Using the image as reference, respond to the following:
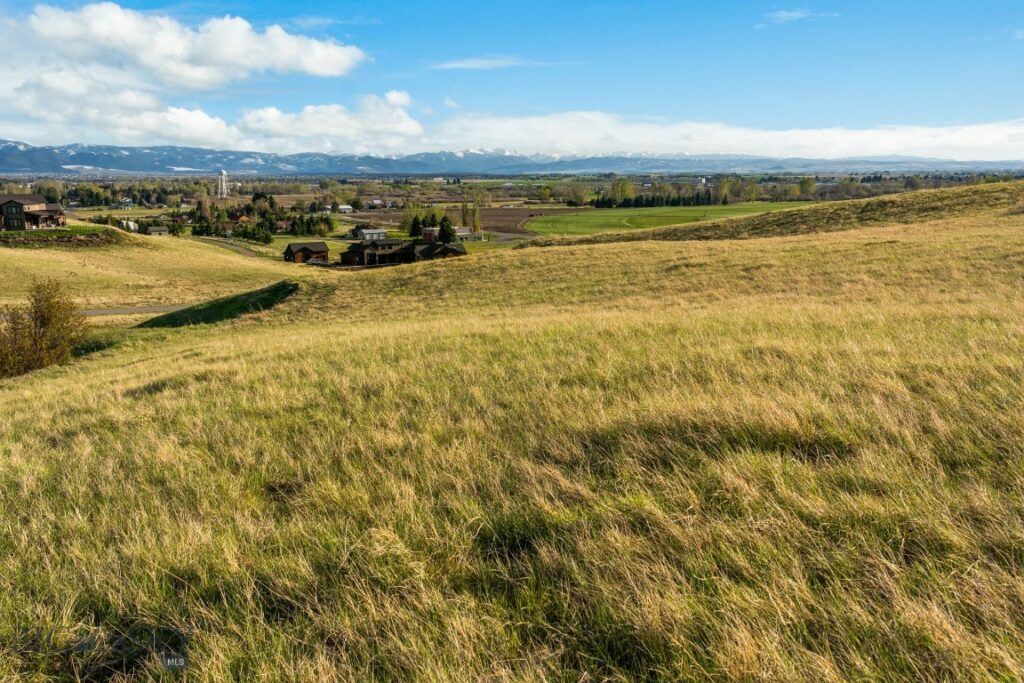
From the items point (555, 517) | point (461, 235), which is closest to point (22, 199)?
point (461, 235)

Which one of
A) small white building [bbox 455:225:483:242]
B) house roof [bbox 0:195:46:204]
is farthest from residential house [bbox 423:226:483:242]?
house roof [bbox 0:195:46:204]

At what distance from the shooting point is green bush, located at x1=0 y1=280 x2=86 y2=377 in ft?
73.3

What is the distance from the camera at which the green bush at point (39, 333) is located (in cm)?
2234

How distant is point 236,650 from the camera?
301 centimetres

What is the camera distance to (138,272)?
6738 cm

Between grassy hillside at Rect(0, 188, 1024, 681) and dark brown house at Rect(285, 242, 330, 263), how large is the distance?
8637 centimetres

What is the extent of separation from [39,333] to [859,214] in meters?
54.1

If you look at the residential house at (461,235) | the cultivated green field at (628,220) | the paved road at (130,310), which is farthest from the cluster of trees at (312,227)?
the paved road at (130,310)

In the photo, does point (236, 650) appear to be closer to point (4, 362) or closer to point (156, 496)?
point (156, 496)

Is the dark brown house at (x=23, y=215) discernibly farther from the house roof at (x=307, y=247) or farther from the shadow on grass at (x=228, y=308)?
the shadow on grass at (x=228, y=308)

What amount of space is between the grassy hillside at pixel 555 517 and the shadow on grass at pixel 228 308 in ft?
89.1

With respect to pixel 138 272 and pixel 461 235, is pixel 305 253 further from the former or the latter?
pixel 461 235

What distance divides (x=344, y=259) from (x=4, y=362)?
65.3 m

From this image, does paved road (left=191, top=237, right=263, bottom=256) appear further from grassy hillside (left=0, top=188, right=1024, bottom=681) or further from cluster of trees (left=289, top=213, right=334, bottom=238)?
grassy hillside (left=0, top=188, right=1024, bottom=681)
